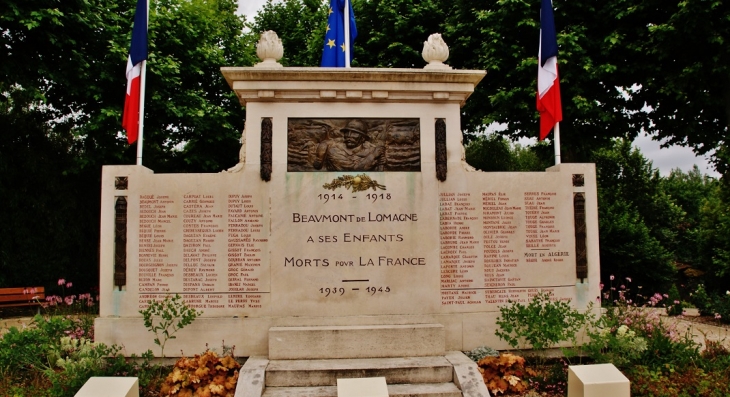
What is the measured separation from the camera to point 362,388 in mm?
5133

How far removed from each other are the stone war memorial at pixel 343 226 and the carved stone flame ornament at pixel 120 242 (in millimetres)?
17

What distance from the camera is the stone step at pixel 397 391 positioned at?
6.90 meters

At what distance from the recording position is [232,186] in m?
8.53

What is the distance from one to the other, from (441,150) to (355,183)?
1.65 metres

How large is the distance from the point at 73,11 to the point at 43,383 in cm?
1072

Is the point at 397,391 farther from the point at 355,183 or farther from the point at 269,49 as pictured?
the point at 269,49

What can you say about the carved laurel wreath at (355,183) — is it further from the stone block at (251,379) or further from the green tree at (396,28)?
the green tree at (396,28)

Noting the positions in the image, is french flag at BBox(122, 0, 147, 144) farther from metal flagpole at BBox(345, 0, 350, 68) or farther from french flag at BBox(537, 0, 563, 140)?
french flag at BBox(537, 0, 563, 140)

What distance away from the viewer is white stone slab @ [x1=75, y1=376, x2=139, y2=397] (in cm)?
530

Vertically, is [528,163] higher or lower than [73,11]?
lower

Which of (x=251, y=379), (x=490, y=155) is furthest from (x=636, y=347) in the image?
(x=490, y=155)

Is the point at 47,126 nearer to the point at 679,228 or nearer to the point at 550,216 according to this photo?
the point at 550,216

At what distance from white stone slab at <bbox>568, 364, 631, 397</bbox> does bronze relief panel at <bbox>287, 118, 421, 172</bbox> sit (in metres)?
4.27

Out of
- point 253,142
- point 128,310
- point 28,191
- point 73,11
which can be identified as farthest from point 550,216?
point 28,191
